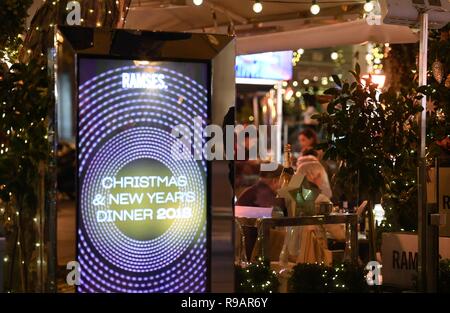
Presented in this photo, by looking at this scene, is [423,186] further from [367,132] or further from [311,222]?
[311,222]

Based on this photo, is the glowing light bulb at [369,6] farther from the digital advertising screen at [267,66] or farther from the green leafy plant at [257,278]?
the green leafy plant at [257,278]

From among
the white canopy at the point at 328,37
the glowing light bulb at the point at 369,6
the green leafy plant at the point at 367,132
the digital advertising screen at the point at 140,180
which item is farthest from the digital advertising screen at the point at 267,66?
the digital advertising screen at the point at 140,180

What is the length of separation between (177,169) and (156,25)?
4.79m

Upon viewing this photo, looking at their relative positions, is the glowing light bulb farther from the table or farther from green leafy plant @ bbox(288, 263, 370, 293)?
green leafy plant @ bbox(288, 263, 370, 293)

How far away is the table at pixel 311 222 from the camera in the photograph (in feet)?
21.8

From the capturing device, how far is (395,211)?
7695 mm

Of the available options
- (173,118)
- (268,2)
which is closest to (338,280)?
(173,118)

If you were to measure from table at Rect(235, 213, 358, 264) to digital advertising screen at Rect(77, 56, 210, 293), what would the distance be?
7.56 feet

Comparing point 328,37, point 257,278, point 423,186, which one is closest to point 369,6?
point 328,37

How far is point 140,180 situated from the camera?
4.15 meters

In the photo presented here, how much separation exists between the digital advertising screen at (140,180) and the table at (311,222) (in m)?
2.30

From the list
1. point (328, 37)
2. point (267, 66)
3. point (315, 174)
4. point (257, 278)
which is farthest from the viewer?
point (267, 66)

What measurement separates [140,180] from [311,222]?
2.89 m

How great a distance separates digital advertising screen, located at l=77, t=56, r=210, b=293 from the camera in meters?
4.03
